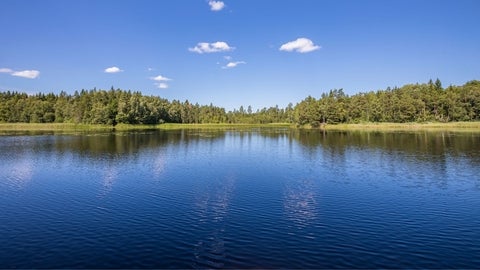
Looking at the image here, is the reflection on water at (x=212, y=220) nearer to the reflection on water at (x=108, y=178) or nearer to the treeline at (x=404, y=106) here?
the reflection on water at (x=108, y=178)

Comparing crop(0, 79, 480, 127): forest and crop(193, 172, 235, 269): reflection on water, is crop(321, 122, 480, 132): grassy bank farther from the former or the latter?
crop(193, 172, 235, 269): reflection on water

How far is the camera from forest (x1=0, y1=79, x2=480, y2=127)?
137 meters

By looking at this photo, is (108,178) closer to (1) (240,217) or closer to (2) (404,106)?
(1) (240,217)

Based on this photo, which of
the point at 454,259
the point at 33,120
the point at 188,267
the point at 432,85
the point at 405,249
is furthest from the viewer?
the point at 33,120

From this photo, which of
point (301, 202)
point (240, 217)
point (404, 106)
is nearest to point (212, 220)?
point (240, 217)

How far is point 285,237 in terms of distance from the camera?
1605 centimetres

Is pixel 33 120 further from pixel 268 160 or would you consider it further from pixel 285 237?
pixel 285 237

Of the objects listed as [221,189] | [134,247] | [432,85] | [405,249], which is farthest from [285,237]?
[432,85]

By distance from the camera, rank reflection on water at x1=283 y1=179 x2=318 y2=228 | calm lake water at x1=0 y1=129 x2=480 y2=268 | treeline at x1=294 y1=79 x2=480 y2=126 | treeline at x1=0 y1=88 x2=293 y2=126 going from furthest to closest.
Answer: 1. treeline at x1=0 y1=88 x2=293 y2=126
2. treeline at x1=294 y1=79 x2=480 y2=126
3. reflection on water at x1=283 y1=179 x2=318 y2=228
4. calm lake water at x1=0 y1=129 x2=480 y2=268

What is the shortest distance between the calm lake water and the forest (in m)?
113

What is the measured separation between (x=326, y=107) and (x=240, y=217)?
142 metres

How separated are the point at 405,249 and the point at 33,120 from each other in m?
193

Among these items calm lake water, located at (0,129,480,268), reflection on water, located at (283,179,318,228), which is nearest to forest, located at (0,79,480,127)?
calm lake water, located at (0,129,480,268)

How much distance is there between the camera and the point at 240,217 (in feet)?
63.6
